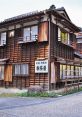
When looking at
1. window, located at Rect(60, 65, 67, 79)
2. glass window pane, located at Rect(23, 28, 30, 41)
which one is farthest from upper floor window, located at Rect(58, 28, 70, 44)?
glass window pane, located at Rect(23, 28, 30, 41)

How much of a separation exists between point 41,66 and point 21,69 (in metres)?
2.38

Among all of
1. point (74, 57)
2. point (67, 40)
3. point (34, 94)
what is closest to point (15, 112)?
point (34, 94)

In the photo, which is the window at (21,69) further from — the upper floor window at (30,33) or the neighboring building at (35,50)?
the upper floor window at (30,33)

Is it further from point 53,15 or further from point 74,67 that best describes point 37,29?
point 74,67

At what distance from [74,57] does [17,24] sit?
340 inches

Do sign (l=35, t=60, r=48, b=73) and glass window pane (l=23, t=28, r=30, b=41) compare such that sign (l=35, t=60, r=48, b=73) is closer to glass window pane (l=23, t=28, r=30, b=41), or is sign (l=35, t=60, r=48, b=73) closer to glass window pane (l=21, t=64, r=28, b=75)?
glass window pane (l=21, t=64, r=28, b=75)

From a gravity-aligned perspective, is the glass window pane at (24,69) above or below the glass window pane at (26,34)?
below

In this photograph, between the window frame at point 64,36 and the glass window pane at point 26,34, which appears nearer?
the glass window pane at point 26,34

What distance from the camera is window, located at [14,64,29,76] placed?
2294 centimetres

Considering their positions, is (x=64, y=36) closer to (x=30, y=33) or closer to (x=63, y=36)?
(x=63, y=36)

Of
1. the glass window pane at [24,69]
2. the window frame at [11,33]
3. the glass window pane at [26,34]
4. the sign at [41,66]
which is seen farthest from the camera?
the window frame at [11,33]

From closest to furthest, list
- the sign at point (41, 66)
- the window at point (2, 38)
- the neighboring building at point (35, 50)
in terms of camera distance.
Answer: the sign at point (41, 66) < the neighboring building at point (35, 50) < the window at point (2, 38)

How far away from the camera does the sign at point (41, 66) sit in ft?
71.0

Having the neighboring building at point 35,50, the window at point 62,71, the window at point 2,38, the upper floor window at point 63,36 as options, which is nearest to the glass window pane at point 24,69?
the neighboring building at point 35,50
